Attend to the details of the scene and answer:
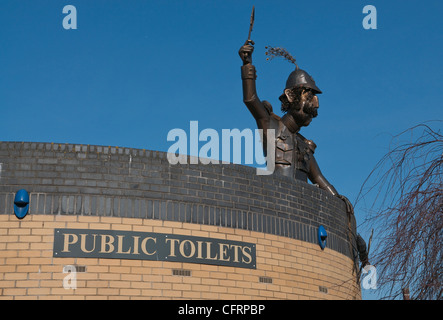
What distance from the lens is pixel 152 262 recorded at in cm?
1294

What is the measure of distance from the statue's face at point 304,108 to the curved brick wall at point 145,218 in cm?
268

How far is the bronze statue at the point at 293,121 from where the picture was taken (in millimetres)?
17047

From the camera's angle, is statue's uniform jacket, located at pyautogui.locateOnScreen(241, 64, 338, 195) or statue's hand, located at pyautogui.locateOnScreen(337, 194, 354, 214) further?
statue's hand, located at pyautogui.locateOnScreen(337, 194, 354, 214)

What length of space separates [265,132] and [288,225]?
9.62ft

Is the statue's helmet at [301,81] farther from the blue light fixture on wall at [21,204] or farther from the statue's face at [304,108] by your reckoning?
the blue light fixture on wall at [21,204]

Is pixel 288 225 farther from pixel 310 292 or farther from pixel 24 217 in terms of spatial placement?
pixel 24 217

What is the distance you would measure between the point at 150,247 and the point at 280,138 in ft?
17.4

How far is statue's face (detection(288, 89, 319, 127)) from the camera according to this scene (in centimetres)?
1747

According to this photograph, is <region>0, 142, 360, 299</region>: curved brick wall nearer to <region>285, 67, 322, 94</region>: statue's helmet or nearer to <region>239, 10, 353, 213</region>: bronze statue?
<region>239, 10, 353, 213</region>: bronze statue
